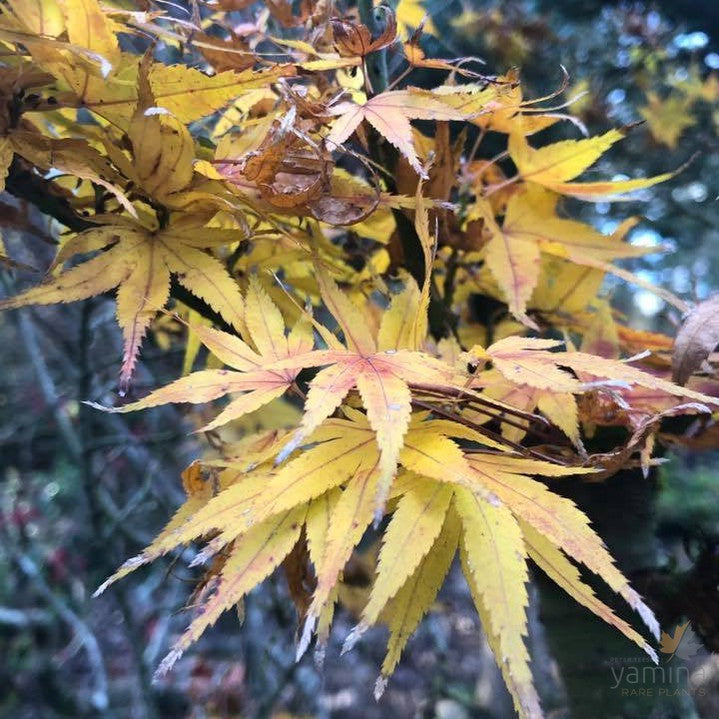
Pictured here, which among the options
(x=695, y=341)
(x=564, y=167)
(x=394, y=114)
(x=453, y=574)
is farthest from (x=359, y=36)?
(x=453, y=574)

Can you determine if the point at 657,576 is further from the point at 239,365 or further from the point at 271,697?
the point at 271,697

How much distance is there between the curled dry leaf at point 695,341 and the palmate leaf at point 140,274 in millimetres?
298

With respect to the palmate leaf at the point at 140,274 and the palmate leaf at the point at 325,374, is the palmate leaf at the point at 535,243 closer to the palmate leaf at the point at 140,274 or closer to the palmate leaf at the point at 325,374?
the palmate leaf at the point at 325,374

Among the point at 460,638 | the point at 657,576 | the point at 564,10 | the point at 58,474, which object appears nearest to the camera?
the point at 657,576

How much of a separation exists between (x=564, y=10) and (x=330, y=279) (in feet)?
4.72

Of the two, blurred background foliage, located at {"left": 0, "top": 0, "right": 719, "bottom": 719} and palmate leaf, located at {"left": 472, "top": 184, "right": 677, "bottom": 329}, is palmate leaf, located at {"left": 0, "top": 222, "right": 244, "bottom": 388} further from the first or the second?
palmate leaf, located at {"left": 472, "top": 184, "right": 677, "bottom": 329}

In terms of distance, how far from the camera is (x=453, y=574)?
8.39 ft

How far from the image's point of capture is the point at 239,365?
0.39 m

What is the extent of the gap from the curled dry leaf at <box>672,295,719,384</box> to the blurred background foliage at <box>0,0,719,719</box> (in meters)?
0.10

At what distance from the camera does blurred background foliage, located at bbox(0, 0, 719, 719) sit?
0.54m

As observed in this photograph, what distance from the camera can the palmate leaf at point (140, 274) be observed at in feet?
1.22

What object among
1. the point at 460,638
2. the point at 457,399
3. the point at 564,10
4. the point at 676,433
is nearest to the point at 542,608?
the point at 676,433

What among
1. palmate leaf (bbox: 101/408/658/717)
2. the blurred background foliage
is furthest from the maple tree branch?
palmate leaf (bbox: 101/408/658/717)

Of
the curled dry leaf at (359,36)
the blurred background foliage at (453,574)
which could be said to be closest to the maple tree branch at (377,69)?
the curled dry leaf at (359,36)
